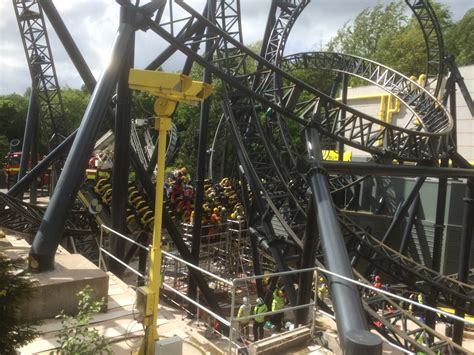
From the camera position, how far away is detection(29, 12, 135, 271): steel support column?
480 cm

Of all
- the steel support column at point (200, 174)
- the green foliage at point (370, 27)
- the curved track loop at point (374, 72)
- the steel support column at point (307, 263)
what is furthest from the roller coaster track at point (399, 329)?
the green foliage at point (370, 27)

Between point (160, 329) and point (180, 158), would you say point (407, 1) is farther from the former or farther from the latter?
point (180, 158)

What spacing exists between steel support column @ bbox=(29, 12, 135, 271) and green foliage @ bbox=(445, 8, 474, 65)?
31.3 meters

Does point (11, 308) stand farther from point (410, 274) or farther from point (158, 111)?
point (410, 274)

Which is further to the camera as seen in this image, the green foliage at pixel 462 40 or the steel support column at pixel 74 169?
the green foliage at pixel 462 40

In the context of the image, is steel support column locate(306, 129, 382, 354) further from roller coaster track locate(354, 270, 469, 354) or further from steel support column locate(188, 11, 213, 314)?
steel support column locate(188, 11, 213, 314)

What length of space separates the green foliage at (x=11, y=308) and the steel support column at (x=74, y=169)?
196cm

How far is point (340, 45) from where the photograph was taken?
43125 mm

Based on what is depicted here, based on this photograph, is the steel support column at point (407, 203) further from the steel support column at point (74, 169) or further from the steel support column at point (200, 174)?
the steel support column at point (74, 169)

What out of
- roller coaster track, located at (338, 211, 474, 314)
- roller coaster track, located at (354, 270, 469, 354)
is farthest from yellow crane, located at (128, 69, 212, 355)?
roller coaster track, located at (338, 211, 474, 314)

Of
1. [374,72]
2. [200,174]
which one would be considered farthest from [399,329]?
[374,72]

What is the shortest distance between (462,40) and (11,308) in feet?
122

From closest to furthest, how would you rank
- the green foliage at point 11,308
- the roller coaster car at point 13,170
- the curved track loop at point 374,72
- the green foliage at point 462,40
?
the green foliage at point 11,308
the curved track loop at point 374,72
the roller coaster car at point 13,170
the green foliage at point 462,40

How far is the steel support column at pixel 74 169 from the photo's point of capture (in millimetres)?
4797
